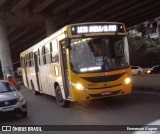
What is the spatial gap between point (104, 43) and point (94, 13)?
2192 cm

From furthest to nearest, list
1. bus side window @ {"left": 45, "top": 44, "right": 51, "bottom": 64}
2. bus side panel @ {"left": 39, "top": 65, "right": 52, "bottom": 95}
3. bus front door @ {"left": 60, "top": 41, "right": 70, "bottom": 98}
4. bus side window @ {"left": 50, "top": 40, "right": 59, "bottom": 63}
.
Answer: bus side panel @ {"left": 39, "top": 65, "right": 52, "bottom": 95} → bus side window @ {"left": 45, "top": 44, "right": 51, "bottom": 64} → bus side window @ {"left": 50, "top": 40, "right": 59, "bottom": 63} → bus front door @ {"left": 60, "top": 41, "right": 70, "bottom": 98}

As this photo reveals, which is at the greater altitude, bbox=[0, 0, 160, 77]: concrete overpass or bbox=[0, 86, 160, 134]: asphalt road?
bbox=[0, 0, 160, 77]: concrete overpass

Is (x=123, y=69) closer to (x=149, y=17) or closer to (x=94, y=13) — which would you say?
(x=94, y=13)

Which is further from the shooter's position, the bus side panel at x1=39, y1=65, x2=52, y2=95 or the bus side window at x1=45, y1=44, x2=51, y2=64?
the bus side panel at x1=39, y1=65, x2=52, y2=95

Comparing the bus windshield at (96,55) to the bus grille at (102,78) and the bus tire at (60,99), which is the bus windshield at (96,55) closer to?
the bus grille at (102,78)

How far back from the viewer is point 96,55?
11883mm

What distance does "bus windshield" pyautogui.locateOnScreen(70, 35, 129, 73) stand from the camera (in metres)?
11.8

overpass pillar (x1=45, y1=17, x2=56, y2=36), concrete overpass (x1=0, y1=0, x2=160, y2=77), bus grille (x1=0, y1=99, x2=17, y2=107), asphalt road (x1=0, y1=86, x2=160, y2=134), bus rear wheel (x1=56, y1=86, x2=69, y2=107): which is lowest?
asphalt road (x1=0, y1=86, x2=160, y2=134)

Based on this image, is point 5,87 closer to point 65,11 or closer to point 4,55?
point 4,55

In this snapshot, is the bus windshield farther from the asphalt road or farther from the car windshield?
the car windshield

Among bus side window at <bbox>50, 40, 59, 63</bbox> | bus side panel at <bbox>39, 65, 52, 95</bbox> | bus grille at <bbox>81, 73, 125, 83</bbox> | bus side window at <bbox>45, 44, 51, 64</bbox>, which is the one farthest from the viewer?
bus side panel at <bbox>39, 65, 52, 95</bbox>

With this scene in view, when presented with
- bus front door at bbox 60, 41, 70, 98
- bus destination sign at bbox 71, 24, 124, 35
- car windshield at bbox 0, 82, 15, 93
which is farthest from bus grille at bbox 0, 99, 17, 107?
bus destination sign at bbox 71, 24, 124, 35

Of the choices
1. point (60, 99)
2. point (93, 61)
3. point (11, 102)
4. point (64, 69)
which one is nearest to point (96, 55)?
point (93, 61)

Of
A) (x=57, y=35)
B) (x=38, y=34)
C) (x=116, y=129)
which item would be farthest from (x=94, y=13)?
(x=116, y=129)
